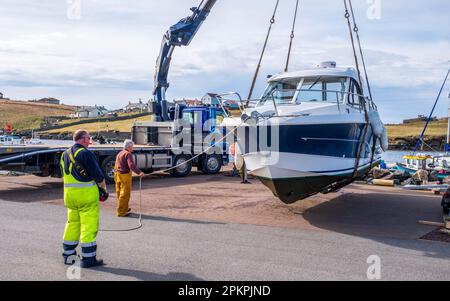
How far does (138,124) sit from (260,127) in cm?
1184

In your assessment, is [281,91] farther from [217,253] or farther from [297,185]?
[217,253]

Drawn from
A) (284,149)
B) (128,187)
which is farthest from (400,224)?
(128,187)

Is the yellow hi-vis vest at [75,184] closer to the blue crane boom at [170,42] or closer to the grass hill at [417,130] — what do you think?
the blue crane boom at [170,42]

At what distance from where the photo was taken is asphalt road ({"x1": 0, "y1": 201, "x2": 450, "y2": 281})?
18.5 ft

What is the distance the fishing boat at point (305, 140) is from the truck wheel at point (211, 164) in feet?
29.7

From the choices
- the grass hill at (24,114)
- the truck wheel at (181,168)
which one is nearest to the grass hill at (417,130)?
the truck wheel at (181,168)

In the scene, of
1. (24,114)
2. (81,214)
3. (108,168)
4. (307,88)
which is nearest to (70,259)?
(81,214)

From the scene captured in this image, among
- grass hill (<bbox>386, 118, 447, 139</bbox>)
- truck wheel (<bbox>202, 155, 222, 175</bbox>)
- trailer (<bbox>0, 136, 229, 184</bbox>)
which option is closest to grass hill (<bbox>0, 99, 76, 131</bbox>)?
grass hill (<bbox>386, 118, 447, 139</bbox>)

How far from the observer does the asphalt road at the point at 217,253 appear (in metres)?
5.64

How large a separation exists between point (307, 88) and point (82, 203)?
627 centimetres

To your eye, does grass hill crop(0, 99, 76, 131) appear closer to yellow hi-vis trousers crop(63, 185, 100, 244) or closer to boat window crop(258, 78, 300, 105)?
boat window crop(258, 78, 300, 105)

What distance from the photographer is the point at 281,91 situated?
1052 centimetres

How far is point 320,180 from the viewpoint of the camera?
9055mm
